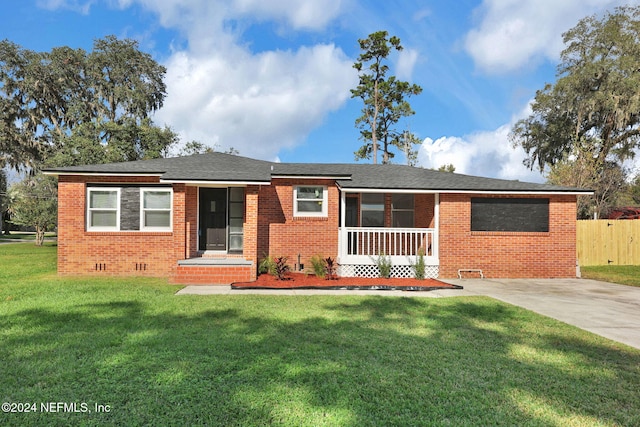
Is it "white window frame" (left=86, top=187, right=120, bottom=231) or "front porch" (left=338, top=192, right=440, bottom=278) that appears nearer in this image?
"white window frame" (left=86, top=187, right=120, bottom=231)

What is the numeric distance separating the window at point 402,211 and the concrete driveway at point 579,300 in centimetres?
309

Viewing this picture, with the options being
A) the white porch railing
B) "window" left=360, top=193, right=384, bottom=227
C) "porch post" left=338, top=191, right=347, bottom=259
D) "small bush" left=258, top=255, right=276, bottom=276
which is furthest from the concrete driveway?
"small bush" left=258, top=255, right=276, bottom=276

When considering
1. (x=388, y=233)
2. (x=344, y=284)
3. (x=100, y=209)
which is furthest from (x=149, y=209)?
(x=388, y=233)

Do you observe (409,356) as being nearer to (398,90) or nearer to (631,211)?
(398,90)

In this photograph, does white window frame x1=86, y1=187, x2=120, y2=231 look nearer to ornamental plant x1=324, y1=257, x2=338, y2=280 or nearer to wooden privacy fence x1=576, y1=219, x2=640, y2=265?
ornamental plant x1=324, y1=257, x2=338, y2=280

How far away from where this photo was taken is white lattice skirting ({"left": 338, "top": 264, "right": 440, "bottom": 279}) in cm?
1177

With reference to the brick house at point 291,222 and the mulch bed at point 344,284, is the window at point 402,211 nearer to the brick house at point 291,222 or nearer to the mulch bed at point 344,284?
the brick house at point 291,222

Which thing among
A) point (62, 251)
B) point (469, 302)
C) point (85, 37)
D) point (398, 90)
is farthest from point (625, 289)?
point (85, 37)

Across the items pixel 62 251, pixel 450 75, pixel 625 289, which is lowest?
pixel 625 289

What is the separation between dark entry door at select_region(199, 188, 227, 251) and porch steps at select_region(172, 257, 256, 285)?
2.00 meters

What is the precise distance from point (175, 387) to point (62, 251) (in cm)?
1035

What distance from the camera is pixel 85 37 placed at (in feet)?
106

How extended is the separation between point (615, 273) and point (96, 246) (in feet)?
61.6

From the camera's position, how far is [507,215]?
39.8 ft
